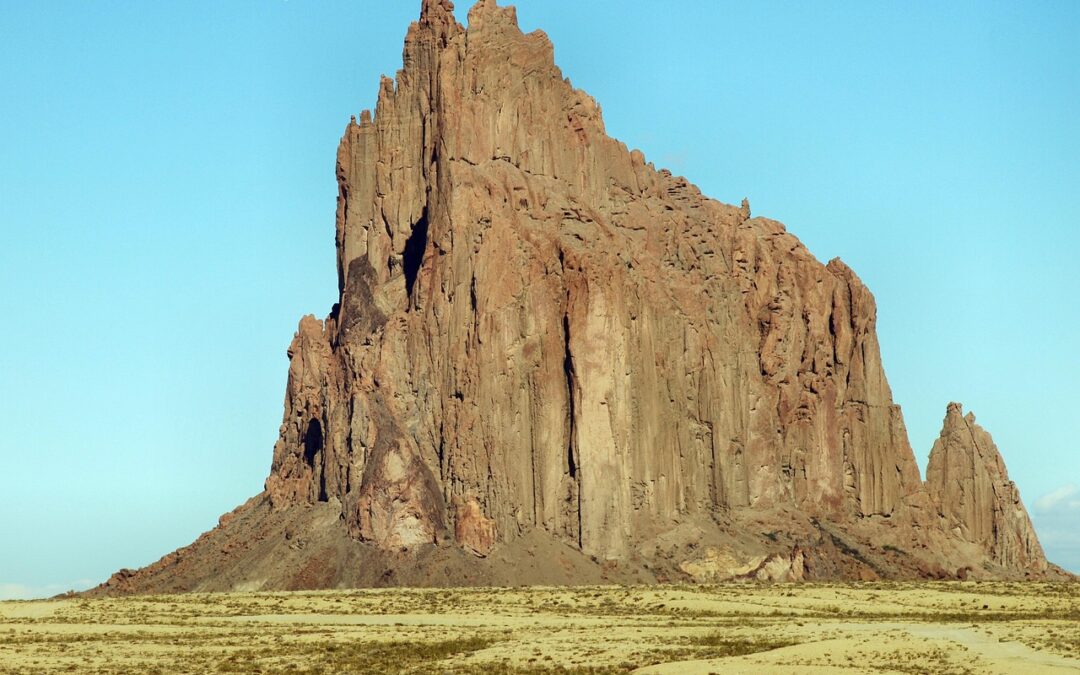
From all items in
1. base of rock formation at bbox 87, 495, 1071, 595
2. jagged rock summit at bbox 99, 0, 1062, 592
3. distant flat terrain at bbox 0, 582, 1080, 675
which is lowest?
distant flat terrain at bbox 0, 582, 1080, 675

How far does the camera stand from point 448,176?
19250 centimetres

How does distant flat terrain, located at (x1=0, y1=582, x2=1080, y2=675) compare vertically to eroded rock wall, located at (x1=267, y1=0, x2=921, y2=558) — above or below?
below

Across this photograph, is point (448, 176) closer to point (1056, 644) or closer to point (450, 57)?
point (450, 57)

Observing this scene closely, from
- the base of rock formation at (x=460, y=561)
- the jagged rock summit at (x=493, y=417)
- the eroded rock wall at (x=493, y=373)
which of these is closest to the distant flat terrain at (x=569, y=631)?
the base of rock formation at (x=460, y=561)

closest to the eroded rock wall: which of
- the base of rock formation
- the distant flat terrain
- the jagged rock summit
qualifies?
the jagged rock summit

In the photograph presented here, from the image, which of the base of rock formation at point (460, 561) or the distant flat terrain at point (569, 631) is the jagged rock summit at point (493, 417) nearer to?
the base of rock formation at point (460, 561)

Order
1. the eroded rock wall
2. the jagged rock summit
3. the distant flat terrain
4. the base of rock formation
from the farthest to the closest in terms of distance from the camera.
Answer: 1. the eroded rock wall
2. the jagged rock summit
3. the base of rock formation
4. the distant flat terrain

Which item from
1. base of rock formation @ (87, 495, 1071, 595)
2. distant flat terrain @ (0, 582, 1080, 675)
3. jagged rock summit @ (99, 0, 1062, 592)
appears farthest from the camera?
jagged rock summit @ (99, 0, 1062, 592)

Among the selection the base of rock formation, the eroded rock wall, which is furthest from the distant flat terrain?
the eroded rock wall

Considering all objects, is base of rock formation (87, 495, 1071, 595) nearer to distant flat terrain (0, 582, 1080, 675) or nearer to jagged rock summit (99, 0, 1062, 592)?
jagged rock summit (99, 0, 1062, 592)

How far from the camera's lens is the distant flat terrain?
116 m

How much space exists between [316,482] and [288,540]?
1147cm

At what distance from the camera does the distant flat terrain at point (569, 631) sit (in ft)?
380

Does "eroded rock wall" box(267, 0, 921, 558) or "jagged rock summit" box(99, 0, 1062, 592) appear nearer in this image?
"jagged rock summit" box(99, 0, 1062, 592)
